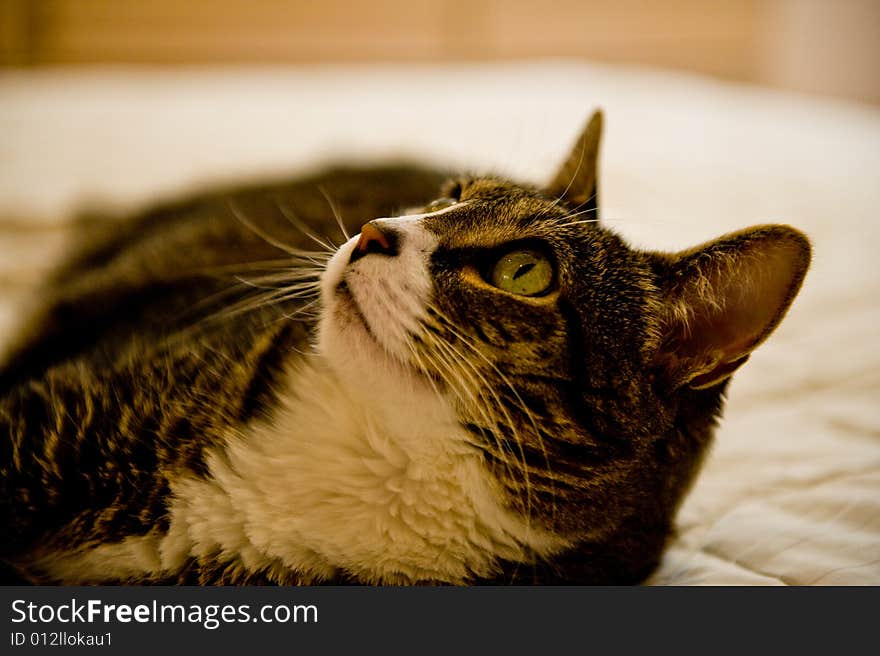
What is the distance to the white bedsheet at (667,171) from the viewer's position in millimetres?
889

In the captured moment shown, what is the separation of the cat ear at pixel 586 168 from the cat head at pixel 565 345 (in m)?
0.21

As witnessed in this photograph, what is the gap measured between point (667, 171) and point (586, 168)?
3.03 feet

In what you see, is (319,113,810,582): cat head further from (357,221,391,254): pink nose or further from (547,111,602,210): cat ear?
(547,111,602,210): cat ear

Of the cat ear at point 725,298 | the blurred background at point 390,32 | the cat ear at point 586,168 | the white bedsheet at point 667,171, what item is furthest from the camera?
the blurred background at point 390,32

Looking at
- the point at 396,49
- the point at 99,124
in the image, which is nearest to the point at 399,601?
the point at 99,124

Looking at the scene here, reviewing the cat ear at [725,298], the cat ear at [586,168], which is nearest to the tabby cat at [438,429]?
the cat ear at [725,298]

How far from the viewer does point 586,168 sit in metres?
1.01

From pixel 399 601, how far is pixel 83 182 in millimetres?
1485

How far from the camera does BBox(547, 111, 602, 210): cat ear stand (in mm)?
Answer: 998

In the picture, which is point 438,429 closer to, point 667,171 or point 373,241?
point 373,241

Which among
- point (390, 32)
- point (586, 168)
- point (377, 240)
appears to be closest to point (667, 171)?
point (586, 168)

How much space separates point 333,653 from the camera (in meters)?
0.67

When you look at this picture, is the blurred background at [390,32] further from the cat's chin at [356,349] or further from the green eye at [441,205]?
the cat's chin at [356,349]

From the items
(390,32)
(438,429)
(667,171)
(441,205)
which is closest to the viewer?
(438,429)
